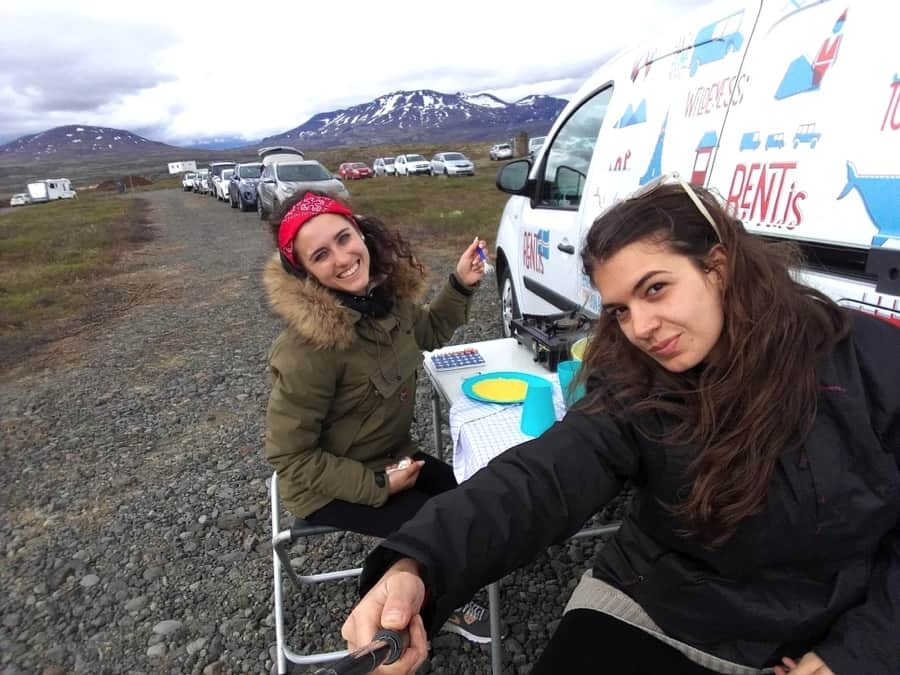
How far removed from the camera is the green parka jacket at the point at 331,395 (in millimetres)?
1881

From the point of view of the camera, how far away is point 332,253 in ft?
6.79

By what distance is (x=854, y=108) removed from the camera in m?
1.49

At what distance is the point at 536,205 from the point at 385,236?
6.57 feet

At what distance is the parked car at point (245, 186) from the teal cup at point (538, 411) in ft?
67.6

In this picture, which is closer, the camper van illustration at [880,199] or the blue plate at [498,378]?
the camper van illustration at [880,199]

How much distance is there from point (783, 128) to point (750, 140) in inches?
6.2

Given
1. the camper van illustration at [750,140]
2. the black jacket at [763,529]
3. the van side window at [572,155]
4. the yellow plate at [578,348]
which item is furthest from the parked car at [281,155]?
the black jacket at [763,529]

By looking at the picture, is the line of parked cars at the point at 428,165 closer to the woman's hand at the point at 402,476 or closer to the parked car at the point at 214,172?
the parked car at the point at 214,172

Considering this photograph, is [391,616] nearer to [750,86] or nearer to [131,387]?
[750,86]

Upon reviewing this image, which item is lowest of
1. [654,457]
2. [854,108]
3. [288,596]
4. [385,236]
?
[288,596]

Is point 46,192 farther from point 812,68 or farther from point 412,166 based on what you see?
point 812,68

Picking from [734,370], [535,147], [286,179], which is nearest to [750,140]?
[734,370]

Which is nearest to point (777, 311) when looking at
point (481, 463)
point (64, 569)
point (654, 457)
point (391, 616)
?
point (654, 457)

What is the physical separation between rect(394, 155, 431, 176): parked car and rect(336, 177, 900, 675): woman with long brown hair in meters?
37.4
